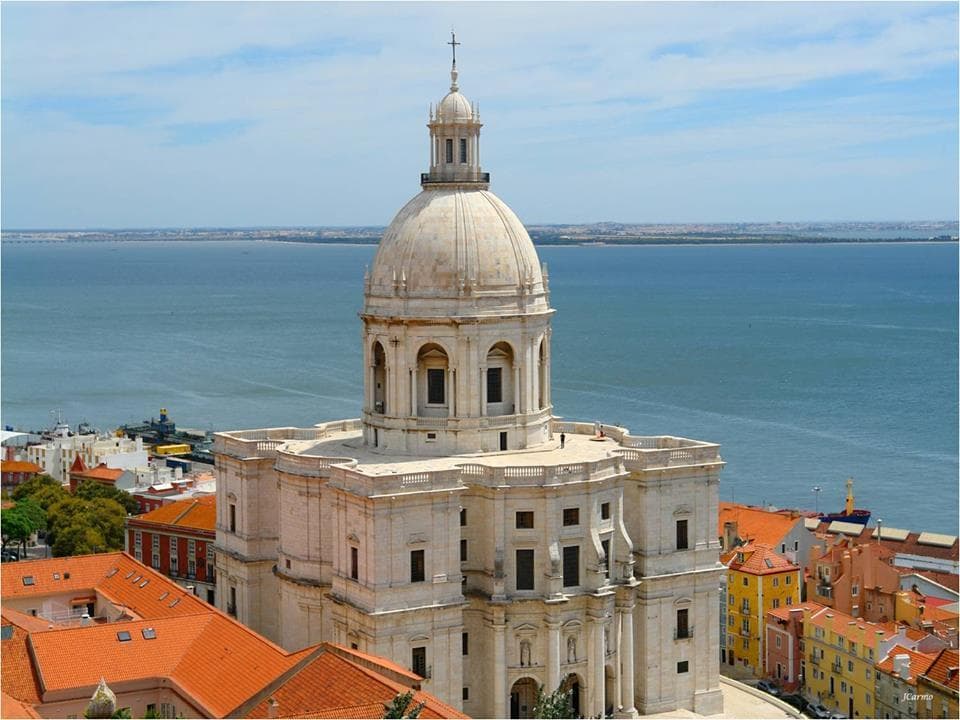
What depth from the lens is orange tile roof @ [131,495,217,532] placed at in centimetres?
7506

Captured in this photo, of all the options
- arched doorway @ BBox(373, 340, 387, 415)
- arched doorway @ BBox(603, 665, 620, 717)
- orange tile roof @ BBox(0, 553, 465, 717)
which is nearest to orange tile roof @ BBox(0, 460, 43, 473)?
orange tile roof @ BBox(0, 553, 465, 717)

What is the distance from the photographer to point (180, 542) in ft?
246

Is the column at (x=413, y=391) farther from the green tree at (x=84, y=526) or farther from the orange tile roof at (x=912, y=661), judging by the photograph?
the green tree at (x=84, y=526)

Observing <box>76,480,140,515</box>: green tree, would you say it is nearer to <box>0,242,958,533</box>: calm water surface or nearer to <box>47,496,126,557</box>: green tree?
<box>47,496,126,557</box>: green tree

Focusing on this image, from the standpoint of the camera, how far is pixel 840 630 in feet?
207

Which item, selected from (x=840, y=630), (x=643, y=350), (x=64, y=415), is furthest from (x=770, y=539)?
(x=643, y=350)

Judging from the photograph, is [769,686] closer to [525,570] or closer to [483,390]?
[525,570]

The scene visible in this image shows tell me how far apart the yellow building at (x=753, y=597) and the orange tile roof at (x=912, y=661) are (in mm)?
A: 7884

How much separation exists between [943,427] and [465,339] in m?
78.2

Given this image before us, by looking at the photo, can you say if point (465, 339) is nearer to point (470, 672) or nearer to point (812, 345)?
point (470, 672)

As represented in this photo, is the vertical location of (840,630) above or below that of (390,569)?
below

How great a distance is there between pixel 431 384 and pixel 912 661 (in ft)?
69.4

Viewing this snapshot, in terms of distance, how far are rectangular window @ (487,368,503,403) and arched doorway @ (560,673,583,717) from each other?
9282mm

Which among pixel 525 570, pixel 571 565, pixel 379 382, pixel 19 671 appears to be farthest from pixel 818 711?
pixel 19 671
